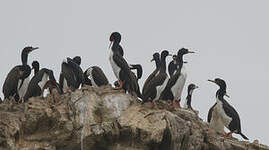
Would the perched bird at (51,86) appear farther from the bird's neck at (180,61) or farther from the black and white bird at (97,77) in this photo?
the bird's neck at (180,61)

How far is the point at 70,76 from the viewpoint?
76.3 ft

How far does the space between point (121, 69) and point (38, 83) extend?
10.8 feet

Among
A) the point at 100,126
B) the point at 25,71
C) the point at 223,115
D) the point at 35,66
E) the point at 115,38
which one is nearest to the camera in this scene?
the point at 100,126

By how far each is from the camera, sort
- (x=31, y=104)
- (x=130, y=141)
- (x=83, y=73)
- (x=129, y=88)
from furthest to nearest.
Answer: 1. (x=83, y=73)
2. (x=129, y=88)
3. (x=31, y=104)
4. (x=130, y=141)

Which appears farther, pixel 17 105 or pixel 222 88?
pixel 222 88

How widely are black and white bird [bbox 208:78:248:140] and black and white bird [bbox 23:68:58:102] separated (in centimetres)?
658

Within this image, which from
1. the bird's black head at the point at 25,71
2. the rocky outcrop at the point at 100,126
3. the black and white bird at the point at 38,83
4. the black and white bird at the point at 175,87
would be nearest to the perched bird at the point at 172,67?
the black and white bird at the point at 175,87

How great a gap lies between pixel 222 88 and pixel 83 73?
19.0 ft

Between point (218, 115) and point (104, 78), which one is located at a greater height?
point (104, 78)

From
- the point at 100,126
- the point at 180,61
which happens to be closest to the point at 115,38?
the point at 180,61

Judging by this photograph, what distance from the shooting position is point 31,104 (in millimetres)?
20203

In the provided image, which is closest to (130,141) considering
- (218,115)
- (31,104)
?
(31,104)

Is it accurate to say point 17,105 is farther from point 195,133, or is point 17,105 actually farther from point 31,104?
point 195,133

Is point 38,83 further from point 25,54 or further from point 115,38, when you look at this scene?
point 115,38
